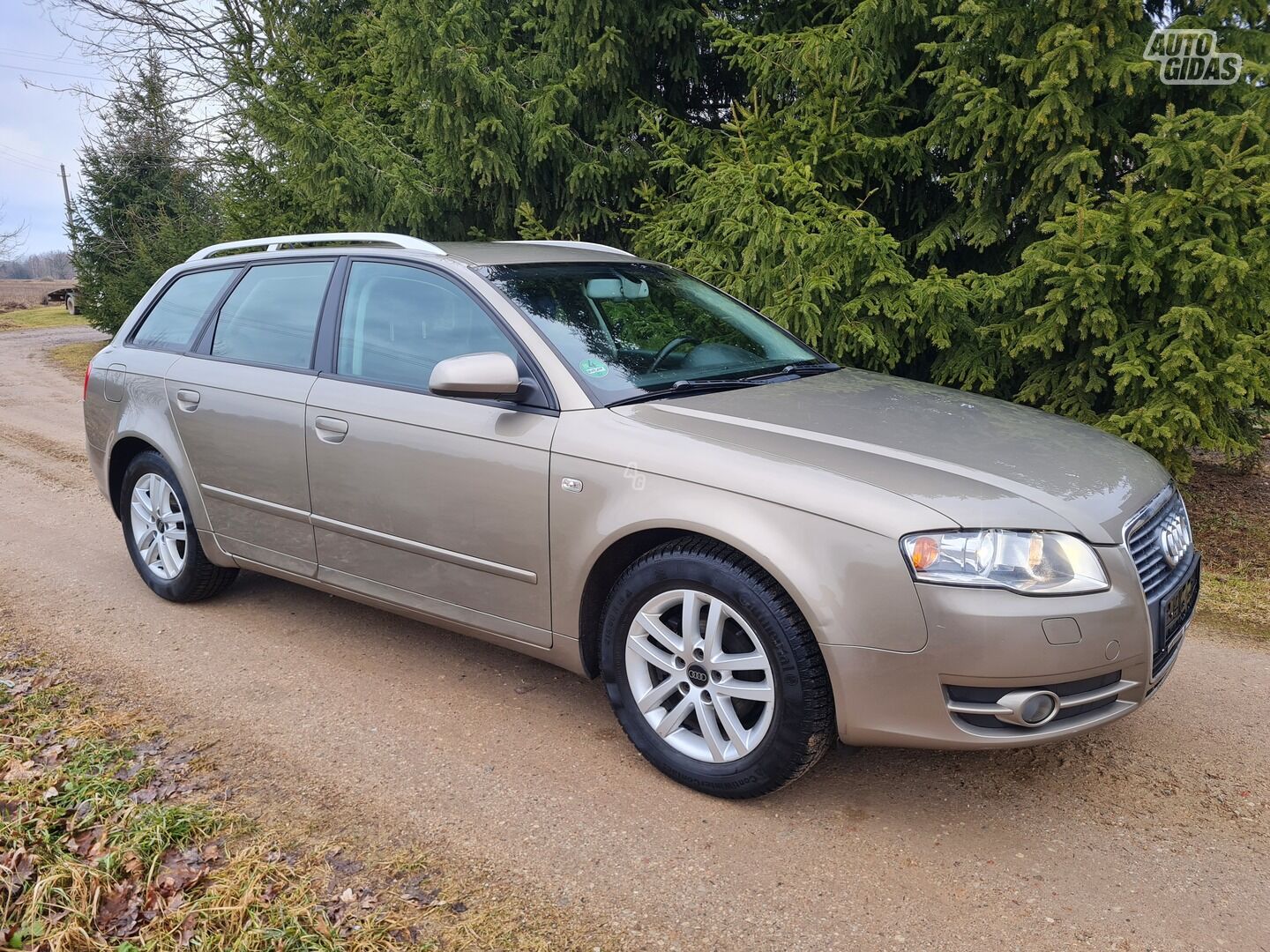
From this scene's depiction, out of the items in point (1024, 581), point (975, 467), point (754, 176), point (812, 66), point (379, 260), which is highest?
point (812, 66)

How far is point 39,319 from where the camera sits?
1199 inches

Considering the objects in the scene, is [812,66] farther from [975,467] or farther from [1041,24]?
[975,467]

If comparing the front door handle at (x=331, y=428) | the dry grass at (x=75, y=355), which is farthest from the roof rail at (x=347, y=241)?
the dry grass at (x=75, y=355)

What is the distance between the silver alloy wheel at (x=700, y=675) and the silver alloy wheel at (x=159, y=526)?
2778mm

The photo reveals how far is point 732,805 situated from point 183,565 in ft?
10.4

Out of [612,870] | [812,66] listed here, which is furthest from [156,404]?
[812,66]

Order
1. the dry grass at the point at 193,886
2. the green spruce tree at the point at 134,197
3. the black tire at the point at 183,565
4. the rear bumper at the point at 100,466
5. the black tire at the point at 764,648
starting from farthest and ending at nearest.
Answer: the green spruce tree at the point at 134,197 → the rear bumper at the point at 100,466 → the black tire at the point at 183,565 → the black tire at the point at 764,648 → the dry grass at the point at 193,886

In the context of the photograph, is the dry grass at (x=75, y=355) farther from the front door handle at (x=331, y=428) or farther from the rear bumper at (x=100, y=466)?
the front door handle at (x=331, y=428)

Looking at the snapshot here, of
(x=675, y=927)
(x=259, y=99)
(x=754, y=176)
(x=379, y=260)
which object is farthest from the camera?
(x=259, y=99)

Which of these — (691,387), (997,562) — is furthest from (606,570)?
(997,562)

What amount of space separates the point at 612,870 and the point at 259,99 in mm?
8038

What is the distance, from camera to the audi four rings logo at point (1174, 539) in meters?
3.17

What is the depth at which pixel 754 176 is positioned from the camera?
642 cm

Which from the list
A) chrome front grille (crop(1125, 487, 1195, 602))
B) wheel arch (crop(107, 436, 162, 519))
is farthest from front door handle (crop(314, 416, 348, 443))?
chrome front grille (crop(1125, 487, 1195, 602))
